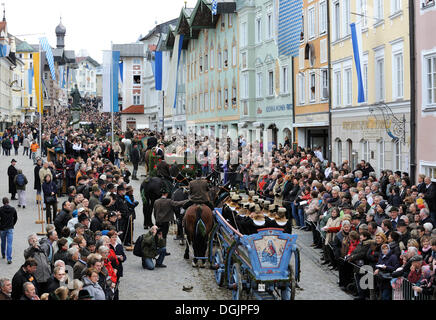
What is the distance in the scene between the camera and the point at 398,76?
2448 cm

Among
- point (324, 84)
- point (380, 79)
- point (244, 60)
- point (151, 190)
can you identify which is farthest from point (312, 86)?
point (151, 190)

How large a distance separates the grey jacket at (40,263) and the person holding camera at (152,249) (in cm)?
367

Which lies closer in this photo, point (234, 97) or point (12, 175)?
point (12, 175)

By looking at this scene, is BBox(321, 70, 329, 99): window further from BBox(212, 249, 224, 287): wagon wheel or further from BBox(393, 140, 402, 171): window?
BBox(212, 249, 224, 287): wagon wheel

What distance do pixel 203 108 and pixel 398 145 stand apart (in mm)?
35779

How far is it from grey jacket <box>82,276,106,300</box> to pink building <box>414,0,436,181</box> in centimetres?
1306

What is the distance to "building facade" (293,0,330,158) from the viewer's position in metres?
32.8

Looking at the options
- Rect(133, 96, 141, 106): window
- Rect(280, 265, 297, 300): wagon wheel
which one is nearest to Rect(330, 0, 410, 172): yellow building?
Rect(280, 265, 297, 300): wagon wheel

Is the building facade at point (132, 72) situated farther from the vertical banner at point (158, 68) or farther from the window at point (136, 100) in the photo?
the vertical banner at point (158, 68)

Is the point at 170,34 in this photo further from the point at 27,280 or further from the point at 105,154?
the point at 27,280

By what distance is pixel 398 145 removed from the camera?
2436 centimetres

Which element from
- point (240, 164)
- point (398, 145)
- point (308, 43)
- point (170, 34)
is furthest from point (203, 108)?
point (398, 145)

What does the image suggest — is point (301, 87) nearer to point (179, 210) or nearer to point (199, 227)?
point (179, 210)

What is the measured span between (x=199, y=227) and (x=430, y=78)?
1009 cm
